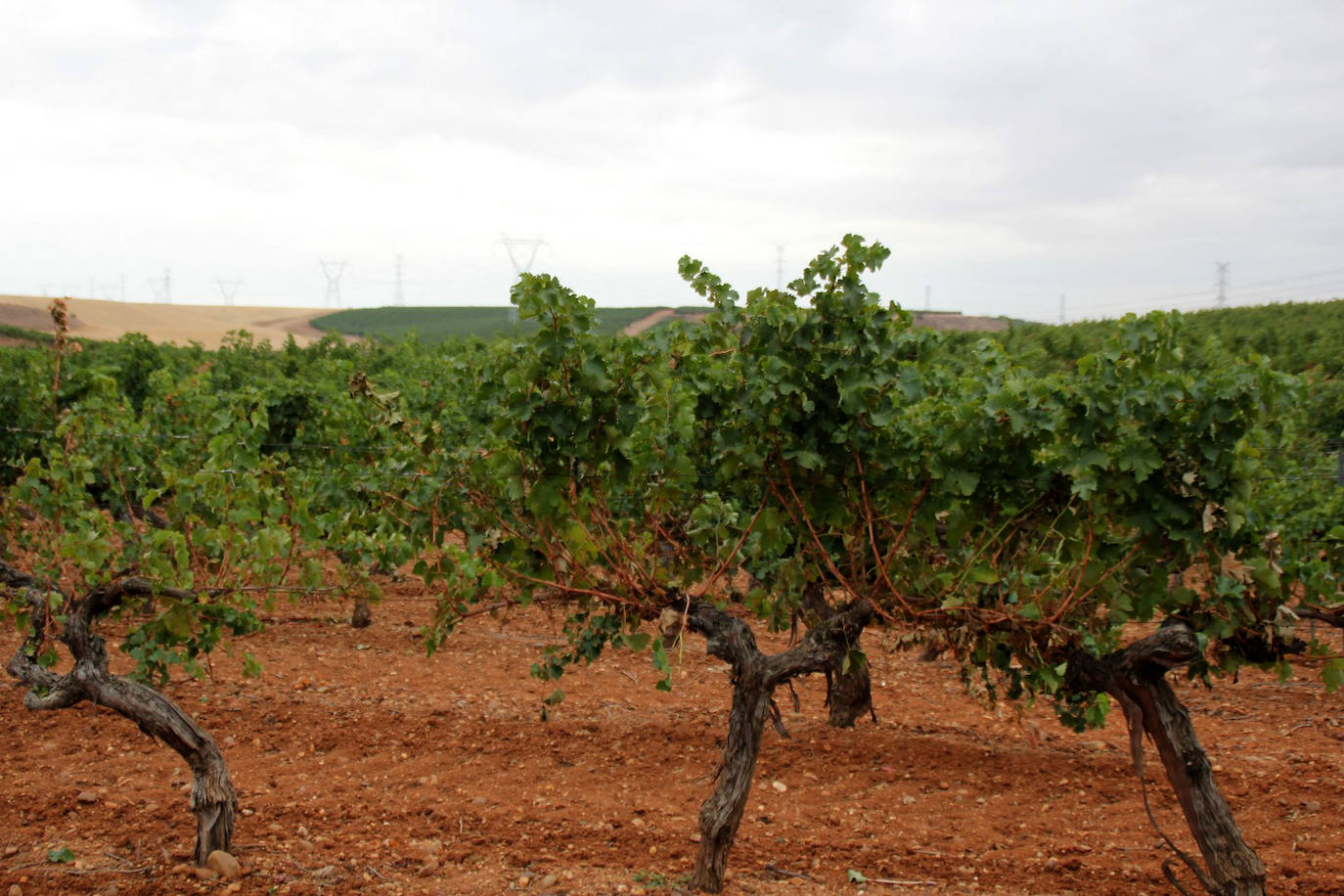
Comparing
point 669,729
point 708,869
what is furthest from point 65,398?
point 708,869

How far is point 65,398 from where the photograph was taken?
11.6 meters

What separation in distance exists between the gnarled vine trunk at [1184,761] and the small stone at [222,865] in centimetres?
361

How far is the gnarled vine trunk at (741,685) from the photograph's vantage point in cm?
430

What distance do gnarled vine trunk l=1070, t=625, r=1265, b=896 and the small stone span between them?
3613 millimetres

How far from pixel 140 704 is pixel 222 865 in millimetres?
751

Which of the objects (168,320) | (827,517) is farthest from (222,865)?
(168,320)

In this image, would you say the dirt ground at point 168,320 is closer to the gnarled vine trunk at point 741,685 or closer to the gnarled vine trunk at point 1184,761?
the gnarled vine trunk at point 741,685

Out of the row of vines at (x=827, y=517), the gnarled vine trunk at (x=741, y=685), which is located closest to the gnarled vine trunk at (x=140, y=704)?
the row of vines at (x=827, y=517)

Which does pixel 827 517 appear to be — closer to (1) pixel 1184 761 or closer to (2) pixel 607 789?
(1) pixel 1184 761

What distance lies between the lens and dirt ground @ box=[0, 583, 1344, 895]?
4.77 m

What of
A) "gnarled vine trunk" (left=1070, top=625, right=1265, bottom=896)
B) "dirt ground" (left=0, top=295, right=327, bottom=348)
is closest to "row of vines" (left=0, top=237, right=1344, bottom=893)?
"gnarled vine trunk" (left=1070, top=625, right=1265, bottom=896)

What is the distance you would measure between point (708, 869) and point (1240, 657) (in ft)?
7.39

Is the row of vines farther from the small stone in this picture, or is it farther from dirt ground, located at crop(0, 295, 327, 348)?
dirt ground, located at crop(0, 295, 327, 348)

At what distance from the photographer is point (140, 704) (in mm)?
4457
